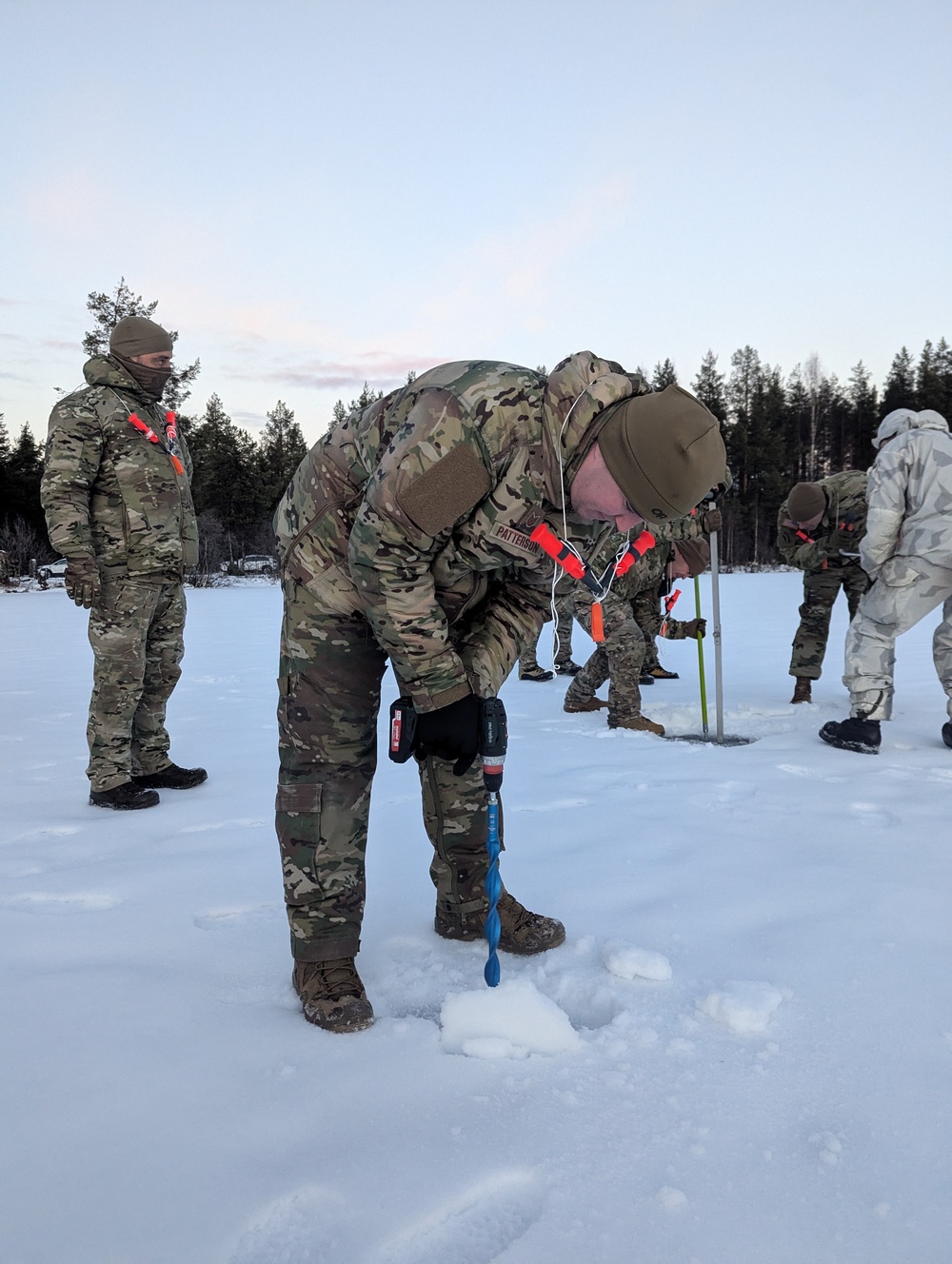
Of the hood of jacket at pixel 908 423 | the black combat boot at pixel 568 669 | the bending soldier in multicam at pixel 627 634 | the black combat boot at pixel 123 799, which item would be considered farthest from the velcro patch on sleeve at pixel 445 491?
the black combat boot at pixel 568 669

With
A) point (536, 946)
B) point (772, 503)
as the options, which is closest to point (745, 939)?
point (536, 946)

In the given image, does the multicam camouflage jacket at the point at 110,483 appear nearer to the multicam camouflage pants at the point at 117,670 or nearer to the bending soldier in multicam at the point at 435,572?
the multicam camouflage pants at the point at 117,670

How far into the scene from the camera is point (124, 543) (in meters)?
3.74

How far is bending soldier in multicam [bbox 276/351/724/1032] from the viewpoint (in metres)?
1.70

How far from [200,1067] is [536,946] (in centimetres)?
97

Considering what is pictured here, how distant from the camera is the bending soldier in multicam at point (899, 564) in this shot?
14.6 feet

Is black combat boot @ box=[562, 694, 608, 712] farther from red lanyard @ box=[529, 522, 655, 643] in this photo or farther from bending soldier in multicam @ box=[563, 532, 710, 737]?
red lanyard @ box=[529, 522, 655, 643]

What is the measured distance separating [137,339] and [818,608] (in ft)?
17.5

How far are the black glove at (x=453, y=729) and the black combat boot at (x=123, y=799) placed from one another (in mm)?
2312

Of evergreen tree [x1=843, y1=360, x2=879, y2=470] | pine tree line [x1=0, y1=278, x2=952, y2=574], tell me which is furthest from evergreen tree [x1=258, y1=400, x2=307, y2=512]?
evergreen tree [x1=843, y1=360, x2=879, y2=470]

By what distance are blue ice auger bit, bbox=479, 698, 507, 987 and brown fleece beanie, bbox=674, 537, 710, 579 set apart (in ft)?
13.9

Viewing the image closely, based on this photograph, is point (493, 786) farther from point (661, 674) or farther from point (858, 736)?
point (661, 674)

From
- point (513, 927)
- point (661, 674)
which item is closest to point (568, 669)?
point (661, 674)

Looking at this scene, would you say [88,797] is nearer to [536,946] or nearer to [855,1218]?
[536,946]
